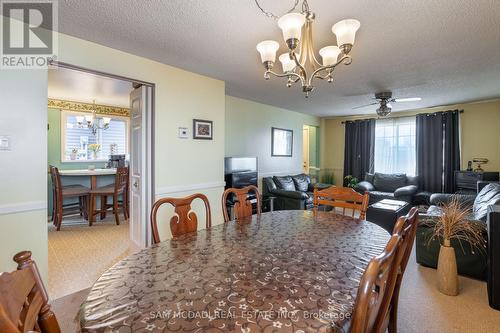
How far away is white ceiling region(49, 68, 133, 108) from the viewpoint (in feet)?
11.9

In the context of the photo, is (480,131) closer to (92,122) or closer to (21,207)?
(21,207)

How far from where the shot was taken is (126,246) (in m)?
3.47

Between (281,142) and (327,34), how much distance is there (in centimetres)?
378

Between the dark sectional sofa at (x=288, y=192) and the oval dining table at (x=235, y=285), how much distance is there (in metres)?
2.99

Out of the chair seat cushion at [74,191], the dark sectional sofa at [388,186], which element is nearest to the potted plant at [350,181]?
the dark sectional sofa at [388,186]

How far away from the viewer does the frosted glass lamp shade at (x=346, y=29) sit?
1.60m

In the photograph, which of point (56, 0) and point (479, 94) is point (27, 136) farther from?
point (479, 94)

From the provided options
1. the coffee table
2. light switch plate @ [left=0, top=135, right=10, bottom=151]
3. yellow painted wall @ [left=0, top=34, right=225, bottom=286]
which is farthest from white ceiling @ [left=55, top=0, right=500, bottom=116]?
the coffee table

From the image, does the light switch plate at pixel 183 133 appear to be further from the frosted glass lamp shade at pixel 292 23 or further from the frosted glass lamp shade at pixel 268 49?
the frosted glass lamp shade at pixel 292 23

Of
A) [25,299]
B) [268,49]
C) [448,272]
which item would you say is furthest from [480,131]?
[25,299]

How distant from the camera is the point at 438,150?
17.7ft

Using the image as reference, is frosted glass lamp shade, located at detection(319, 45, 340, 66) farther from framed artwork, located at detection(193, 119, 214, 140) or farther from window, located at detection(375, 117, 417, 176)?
window, located at detection(375, 117, 417, 176)

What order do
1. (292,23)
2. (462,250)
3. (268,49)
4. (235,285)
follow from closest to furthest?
(235,285) < (292,23) < (268,49) < (462,250)

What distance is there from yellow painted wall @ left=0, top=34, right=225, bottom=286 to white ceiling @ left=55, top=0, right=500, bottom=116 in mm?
159
